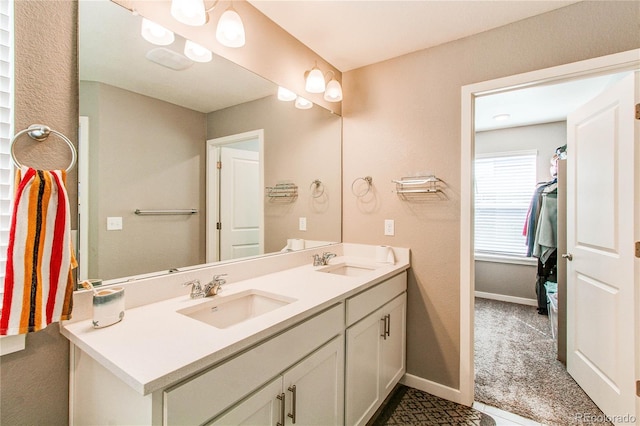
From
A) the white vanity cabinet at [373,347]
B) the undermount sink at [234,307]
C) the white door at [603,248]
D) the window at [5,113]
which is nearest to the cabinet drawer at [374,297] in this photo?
the white vanity cabinet at [373,347]

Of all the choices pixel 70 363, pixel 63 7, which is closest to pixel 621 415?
pixel 70 363

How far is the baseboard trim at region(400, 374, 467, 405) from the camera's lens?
2027 mm

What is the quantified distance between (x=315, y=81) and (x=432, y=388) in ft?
7.54

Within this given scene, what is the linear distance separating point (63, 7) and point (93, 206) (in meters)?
0.71

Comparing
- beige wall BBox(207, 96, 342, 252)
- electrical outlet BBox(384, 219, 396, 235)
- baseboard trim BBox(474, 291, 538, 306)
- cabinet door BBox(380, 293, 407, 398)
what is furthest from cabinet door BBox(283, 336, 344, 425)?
baseboard trim BBox(474, 291, 538, 306)

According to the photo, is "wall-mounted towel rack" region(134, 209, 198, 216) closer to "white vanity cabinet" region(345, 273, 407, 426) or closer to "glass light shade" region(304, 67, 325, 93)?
"white vanity cabinet" region(345, 273, 407, 426)

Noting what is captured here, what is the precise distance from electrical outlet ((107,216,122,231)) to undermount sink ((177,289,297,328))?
43 cm

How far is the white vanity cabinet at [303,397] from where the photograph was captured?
0.99m

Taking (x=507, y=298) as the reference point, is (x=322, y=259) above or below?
above

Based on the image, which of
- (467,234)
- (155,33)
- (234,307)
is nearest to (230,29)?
(155,33)

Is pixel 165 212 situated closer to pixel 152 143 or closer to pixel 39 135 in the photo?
pixel 152 143

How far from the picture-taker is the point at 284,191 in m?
2.15

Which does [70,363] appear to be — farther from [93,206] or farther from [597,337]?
[597,337]

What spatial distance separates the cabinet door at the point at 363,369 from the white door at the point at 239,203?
780mm
